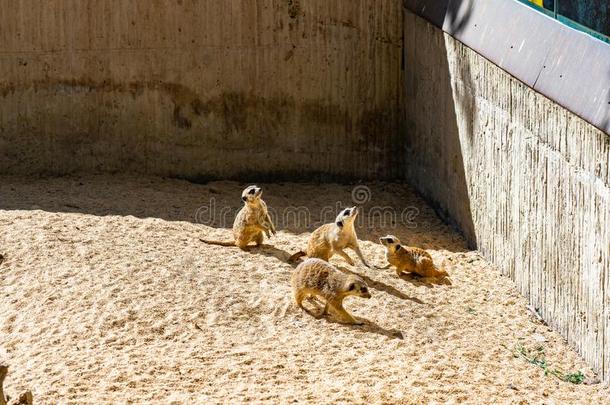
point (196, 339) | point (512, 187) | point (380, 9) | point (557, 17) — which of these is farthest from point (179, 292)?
point (380, 9)

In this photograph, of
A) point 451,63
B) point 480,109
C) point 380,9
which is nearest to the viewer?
point 480,109

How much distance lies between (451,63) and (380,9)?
1570mm

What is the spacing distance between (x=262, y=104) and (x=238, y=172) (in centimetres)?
70

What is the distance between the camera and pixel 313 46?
11.6 meters

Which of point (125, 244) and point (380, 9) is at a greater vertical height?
point (380, 9)

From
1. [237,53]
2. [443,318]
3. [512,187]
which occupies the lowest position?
[443,318]

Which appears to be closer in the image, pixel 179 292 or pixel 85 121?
Result: pixel 179 292

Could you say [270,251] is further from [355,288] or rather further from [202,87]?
[202,87]

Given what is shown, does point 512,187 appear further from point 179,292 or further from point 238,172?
point 238,172

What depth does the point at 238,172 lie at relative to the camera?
38.9 feet

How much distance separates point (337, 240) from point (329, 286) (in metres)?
1.00

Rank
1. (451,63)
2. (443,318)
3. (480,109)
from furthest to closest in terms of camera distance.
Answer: (451,63) → (480,109) → (443,318)

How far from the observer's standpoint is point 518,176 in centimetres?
870

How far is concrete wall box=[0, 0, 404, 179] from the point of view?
1149 centimetres
